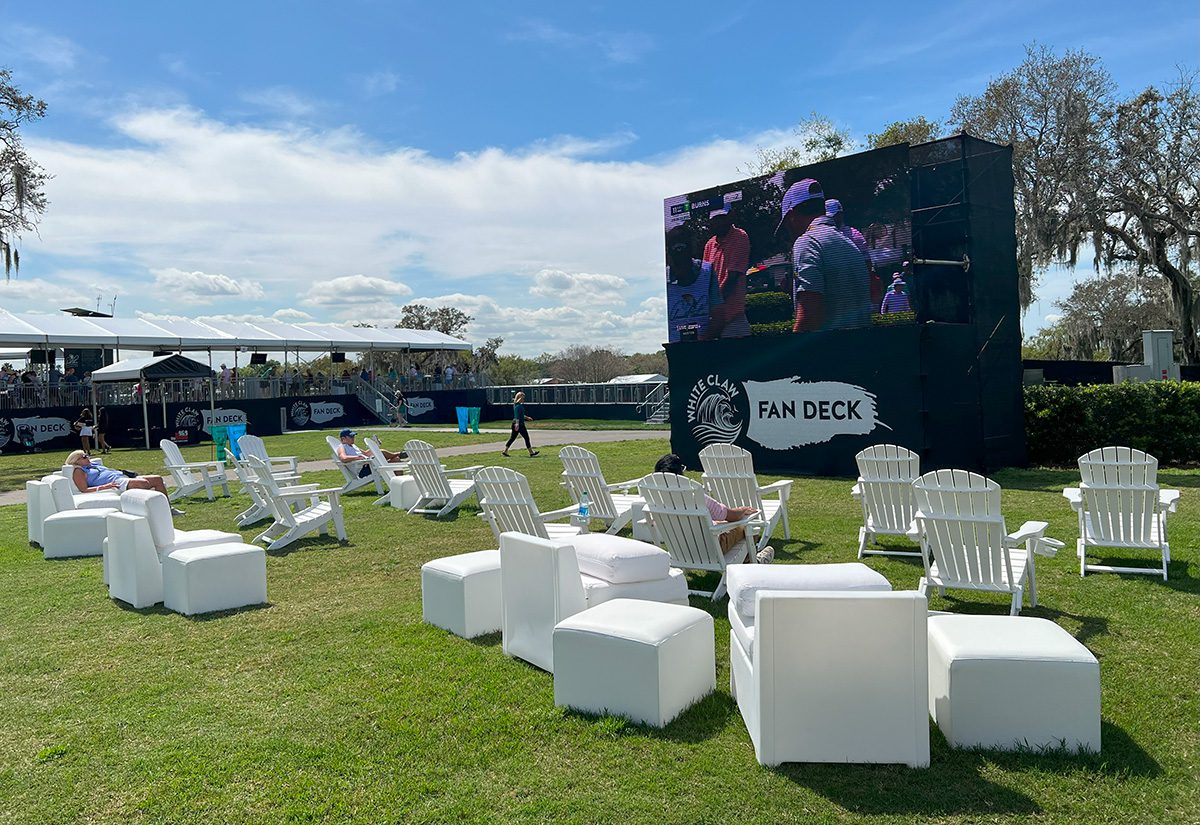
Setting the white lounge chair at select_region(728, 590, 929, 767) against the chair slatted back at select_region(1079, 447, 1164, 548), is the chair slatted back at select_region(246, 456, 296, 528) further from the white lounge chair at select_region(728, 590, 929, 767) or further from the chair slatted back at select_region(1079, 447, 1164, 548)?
the chair slatted back at select_region(1079, 447, 1164, 548)

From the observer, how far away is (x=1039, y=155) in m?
24.0

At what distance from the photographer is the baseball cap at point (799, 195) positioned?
48.3ft

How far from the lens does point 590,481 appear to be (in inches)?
350

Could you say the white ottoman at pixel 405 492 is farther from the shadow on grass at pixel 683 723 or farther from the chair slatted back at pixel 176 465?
the shadow on grass at pixel 683 723

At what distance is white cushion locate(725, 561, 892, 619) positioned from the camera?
13.5ft

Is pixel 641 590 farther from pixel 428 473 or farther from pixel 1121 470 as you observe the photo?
pixel 428 473

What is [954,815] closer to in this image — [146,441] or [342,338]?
[146,441]

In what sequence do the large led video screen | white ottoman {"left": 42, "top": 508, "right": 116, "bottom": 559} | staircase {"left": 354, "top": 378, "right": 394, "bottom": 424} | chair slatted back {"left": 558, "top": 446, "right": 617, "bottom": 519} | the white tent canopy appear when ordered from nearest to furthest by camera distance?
chair slatted back {"left": 558, "top": 446, "right": 617, "bottom": 519}
white ottoman {"left": 42, "top": 508, "right": 116, "bottom": 559}
the large led video screen
the white tent canopy
staircase {"left": 354, "top": 378, "right": 394, "bottom": 424}

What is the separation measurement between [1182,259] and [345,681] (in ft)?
88.4

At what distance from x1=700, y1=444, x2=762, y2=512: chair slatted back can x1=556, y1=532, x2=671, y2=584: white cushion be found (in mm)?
3256

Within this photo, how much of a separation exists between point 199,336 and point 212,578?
96.6ft

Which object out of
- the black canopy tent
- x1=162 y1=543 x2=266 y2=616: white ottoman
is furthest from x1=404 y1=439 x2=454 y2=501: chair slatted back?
the black canopy tent

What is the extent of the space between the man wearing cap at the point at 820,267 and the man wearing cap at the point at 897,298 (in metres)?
0.35

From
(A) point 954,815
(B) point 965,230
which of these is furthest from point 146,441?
(A) point 954,815
